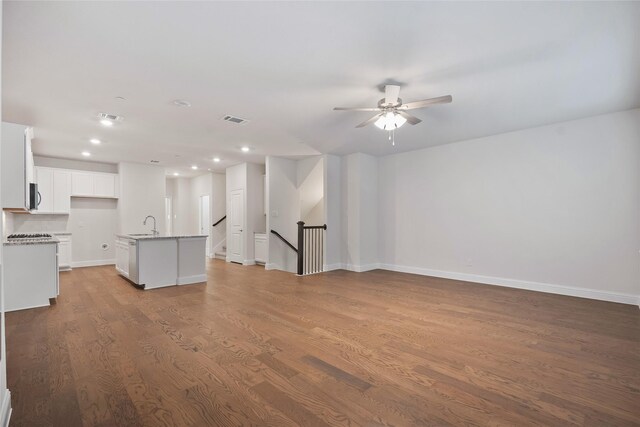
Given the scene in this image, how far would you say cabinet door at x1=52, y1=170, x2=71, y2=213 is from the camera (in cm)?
705

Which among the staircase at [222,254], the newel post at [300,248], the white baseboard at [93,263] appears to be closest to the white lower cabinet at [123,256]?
the white baseboard at [93,263]

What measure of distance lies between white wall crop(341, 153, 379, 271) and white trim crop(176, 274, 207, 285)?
3.16 meters

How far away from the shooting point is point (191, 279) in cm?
561

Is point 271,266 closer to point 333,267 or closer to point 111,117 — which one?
point 333,267

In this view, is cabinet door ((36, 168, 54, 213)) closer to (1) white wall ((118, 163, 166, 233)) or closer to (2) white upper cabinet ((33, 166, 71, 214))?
(2) white upper cabinet ((33, 166, 71, 214))

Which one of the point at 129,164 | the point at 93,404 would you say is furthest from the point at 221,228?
the point at 93,404

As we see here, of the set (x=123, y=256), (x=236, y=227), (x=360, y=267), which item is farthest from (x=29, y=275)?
(x=360, y=267)

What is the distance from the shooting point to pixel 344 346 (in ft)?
9.41

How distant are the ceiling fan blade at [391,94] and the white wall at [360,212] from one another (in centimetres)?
344

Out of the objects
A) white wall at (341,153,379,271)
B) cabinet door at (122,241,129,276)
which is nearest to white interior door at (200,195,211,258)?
cabinet door at (122,241,129,276)

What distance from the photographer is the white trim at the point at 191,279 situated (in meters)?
5.49

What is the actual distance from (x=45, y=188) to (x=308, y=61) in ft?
24.2

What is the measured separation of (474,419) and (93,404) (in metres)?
2.42

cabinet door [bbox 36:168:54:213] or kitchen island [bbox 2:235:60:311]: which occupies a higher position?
cabinet door [bbox 36:168:54:213]
